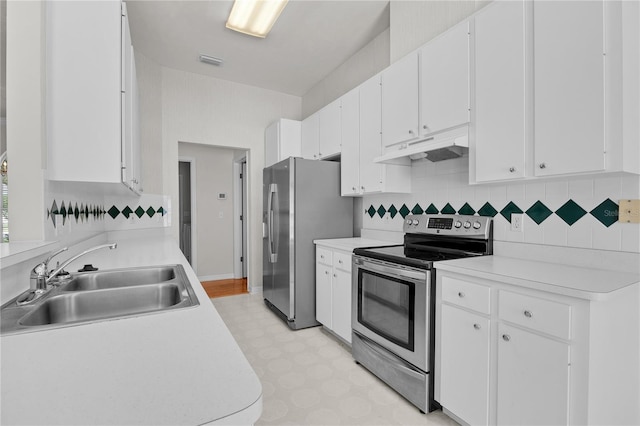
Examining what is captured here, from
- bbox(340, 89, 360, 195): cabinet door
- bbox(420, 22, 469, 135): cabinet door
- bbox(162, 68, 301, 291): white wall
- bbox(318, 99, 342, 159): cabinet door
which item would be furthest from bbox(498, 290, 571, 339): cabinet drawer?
bbox(162, 68, 301, 291): white wall

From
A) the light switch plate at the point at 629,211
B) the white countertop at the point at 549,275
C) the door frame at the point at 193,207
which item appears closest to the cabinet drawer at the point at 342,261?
the white countertop at the point at 549,275

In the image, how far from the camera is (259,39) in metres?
3.38

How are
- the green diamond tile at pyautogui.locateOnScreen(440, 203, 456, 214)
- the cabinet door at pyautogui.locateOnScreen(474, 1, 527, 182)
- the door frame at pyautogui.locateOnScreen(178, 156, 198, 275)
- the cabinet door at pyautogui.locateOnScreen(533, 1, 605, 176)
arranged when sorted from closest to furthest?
the cabinet door at pyautogui.locateOnScreen(533, 1, 605, 176)
the cabinet door at pyautogui.locateOnScreen(474, 1, 527, 182)
the green diamond tile at pyautogui.locateOnScreen(440, 203, 456, 214)
the door frame at pyautogui.locateOnScreen(178, 156, 198, 275)

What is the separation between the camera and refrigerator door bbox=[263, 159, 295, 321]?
10.7 feet

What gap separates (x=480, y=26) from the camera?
6.08 feet

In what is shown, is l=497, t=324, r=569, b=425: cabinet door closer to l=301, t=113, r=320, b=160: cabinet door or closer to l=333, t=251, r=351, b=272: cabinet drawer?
l=333, t=251, r=351, b=272: cabinet drawer

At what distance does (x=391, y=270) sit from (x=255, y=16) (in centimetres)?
259

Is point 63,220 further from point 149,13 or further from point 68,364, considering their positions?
point 149,13

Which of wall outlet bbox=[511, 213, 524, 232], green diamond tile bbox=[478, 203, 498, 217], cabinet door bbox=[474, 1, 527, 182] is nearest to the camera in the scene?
cabinet door bbox=[474, 1, 527, 182]

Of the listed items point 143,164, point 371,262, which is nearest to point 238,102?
point 143,164

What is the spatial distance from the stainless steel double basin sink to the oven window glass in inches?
50.9

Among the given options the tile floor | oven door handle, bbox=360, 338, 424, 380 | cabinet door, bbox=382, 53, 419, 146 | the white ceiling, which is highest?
the white ceiling

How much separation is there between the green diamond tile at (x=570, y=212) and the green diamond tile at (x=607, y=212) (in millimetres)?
57

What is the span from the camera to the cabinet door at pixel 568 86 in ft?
4.54
